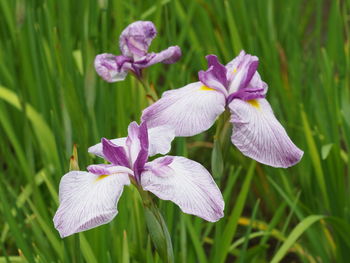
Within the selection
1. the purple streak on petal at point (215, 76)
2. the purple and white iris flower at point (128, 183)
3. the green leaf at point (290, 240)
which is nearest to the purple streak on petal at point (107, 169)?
the purple and white iris flower at point (128, 183)

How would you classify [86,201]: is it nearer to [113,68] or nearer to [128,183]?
[128,183]

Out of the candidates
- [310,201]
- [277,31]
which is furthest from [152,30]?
[277,31]

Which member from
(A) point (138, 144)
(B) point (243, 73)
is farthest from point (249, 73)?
(A) point (138, 144)

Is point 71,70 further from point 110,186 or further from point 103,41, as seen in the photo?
point 110,186

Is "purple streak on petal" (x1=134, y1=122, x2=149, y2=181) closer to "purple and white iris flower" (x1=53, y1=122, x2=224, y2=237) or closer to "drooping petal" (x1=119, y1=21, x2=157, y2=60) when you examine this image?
"purple and white iris flower" (x1=53, y1=122, x2=224, y2=237)

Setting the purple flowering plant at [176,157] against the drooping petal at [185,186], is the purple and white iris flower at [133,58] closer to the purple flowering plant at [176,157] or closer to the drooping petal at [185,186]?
the purple flowering plant at [176,157]
